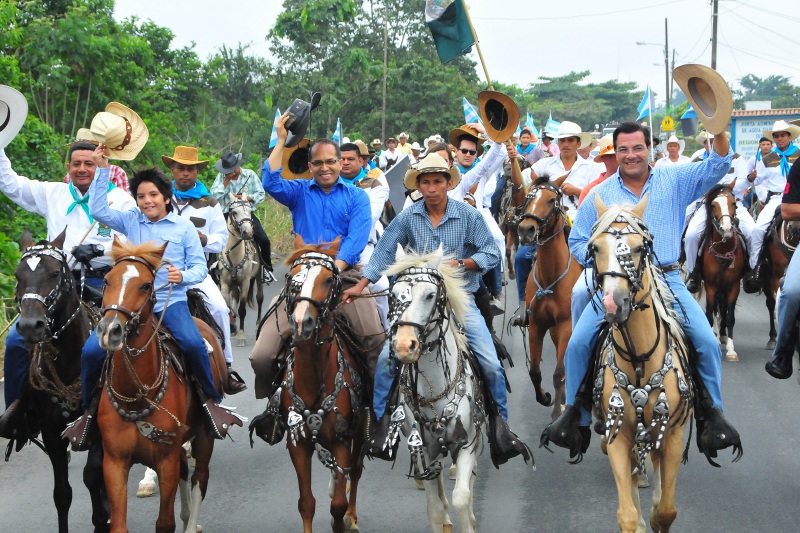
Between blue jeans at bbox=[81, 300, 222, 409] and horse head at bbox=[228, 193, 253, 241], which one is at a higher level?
horse head at bbox=[228, 193, 253, 241]

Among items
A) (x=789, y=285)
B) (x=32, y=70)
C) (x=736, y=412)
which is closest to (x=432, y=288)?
(x=789, y=285)

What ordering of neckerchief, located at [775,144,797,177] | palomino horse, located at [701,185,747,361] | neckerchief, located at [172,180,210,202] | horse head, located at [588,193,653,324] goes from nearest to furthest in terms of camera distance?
horse head, located at [588,193,653,324] < neckerchief, located at [172,180,210,202] < palomino horse, located at [701,185,747,361] < neckerchief, located at [775,144,797,177]

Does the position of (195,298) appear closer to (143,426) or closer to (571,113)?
(143,426)

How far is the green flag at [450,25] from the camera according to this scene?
414 inches

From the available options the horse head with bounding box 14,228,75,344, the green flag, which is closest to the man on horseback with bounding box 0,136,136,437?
the horse head with bounding box 14,228,75,344

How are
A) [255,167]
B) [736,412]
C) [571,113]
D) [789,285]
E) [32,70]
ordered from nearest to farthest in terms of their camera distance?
1. [789,285]
2. [736,412]
3. [32,70]
4. [255,167]
5. [571,113]

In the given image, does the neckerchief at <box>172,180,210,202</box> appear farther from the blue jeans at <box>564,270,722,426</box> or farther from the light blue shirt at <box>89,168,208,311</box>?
the blue jeans at <box>564,270,722,426</box>

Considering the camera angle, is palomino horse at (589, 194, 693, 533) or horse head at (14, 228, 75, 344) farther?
horse head at (14, 228, 75, 344)

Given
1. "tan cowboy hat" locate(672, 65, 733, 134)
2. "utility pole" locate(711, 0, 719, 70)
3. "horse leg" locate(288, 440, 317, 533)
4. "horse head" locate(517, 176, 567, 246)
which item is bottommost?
"horse leg" locate(288, 440, 317, 533)

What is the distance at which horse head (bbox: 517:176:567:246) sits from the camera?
416 inches

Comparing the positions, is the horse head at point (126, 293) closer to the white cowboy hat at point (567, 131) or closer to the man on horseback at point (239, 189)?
the man on horseback at point (239, 189)

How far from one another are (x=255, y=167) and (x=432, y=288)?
23454 mm

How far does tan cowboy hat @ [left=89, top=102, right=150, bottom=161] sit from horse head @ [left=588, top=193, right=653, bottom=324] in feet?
11.7

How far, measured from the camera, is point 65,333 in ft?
25.0
